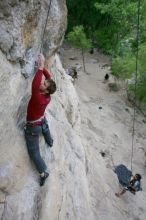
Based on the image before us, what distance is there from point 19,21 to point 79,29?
18248 millimetres

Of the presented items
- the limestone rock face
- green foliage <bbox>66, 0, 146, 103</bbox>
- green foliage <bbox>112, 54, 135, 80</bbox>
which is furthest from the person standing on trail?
green foliage <bbox>112, 54, 135, 80</bbox>

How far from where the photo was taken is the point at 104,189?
1311 cm

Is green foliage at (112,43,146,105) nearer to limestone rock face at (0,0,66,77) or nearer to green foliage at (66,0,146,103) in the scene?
green foliage at (66,0,146,103)

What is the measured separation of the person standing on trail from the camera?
767cm

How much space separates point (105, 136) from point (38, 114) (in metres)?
10.7

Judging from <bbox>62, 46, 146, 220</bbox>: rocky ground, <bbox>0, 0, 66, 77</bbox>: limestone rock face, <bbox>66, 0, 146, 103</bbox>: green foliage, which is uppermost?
<bbox>0, 0, 66, 77</bbox>: limestone rock face

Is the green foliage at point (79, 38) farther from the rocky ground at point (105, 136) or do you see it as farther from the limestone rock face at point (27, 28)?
the limestone rock face at point (27, 28)

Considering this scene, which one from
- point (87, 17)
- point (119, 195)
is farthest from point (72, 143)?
point (87, 17)

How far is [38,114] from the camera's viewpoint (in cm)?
803

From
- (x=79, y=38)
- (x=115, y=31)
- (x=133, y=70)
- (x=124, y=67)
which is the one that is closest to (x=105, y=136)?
(x=133, y=70)

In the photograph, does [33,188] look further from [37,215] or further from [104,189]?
[104,189]

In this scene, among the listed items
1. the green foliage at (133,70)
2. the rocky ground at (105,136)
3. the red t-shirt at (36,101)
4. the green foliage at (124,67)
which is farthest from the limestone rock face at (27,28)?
the green foliage at (124,67)

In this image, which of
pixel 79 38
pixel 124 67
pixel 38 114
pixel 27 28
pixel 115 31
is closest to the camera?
pixel 38 114

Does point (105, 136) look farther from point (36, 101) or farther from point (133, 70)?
point (36, 101)
